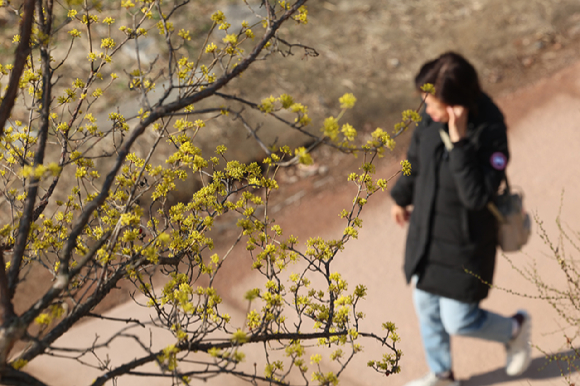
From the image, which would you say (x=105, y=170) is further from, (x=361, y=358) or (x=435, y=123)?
(x=435, y=123)

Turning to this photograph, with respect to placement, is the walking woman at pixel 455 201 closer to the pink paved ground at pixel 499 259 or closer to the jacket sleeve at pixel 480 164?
the jacket sleeve at pixel 480 164

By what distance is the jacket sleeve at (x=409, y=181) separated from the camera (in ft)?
9.64

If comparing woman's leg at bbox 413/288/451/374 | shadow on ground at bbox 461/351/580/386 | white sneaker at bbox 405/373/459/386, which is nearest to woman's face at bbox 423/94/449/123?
woman's leg at bbox 413/288/451/374

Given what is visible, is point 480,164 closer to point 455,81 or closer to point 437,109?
point 437,109

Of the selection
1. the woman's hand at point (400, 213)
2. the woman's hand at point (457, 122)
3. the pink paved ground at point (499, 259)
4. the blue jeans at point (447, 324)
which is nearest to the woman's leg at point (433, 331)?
the blue jeans at point (447, 324)

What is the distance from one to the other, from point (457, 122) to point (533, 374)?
6.08 feet

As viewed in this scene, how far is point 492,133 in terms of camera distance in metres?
2.65

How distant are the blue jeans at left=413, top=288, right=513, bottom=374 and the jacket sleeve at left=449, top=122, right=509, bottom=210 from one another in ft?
2.08

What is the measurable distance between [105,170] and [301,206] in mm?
2115

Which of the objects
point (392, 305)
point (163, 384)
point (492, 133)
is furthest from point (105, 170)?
point (492, 133)

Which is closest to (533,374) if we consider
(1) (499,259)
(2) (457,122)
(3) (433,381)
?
(3) (433,381)

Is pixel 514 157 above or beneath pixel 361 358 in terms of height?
above

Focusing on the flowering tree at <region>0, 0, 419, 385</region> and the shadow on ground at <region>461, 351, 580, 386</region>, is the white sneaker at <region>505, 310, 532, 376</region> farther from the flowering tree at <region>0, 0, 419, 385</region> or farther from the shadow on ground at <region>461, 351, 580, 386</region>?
the flowering tree at <region>0, 0, 419, 385</region>

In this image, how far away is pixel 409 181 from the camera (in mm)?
3014
